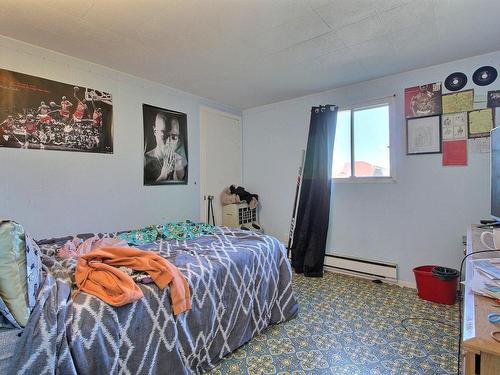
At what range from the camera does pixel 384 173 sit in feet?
10.6

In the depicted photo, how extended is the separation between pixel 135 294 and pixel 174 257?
0.59 metres

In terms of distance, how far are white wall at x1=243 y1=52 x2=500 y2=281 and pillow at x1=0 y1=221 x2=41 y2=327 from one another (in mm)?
3184

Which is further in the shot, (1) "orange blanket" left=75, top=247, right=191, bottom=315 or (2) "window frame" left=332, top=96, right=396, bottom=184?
(2) "window frame" left=332, top=96, right=396, bottom=184

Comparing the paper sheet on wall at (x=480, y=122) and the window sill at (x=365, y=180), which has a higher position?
the paper sheet on wall at (x=480, y=122)

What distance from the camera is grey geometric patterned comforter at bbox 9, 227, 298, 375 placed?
3.67 ft

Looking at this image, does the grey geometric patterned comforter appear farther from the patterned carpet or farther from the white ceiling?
the white ceiling

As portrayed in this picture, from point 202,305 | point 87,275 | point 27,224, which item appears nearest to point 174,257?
point 202,305

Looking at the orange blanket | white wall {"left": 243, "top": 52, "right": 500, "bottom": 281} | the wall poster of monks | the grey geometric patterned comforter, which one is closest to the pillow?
the grey geometric patterned comforter

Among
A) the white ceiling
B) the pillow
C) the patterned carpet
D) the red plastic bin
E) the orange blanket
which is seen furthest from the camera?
the red plastic bin

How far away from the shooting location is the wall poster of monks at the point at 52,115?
2.21m

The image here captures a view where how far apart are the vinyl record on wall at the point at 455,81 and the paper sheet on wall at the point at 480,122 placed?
0.97ft

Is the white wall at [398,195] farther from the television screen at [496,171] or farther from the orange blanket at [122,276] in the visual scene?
the orange blanket at [122,276]

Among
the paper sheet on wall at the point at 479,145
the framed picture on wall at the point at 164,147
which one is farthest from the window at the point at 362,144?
the framed picture on wall at the point at 164,147

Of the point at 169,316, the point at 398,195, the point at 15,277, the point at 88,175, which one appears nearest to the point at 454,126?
the point at 398,195
